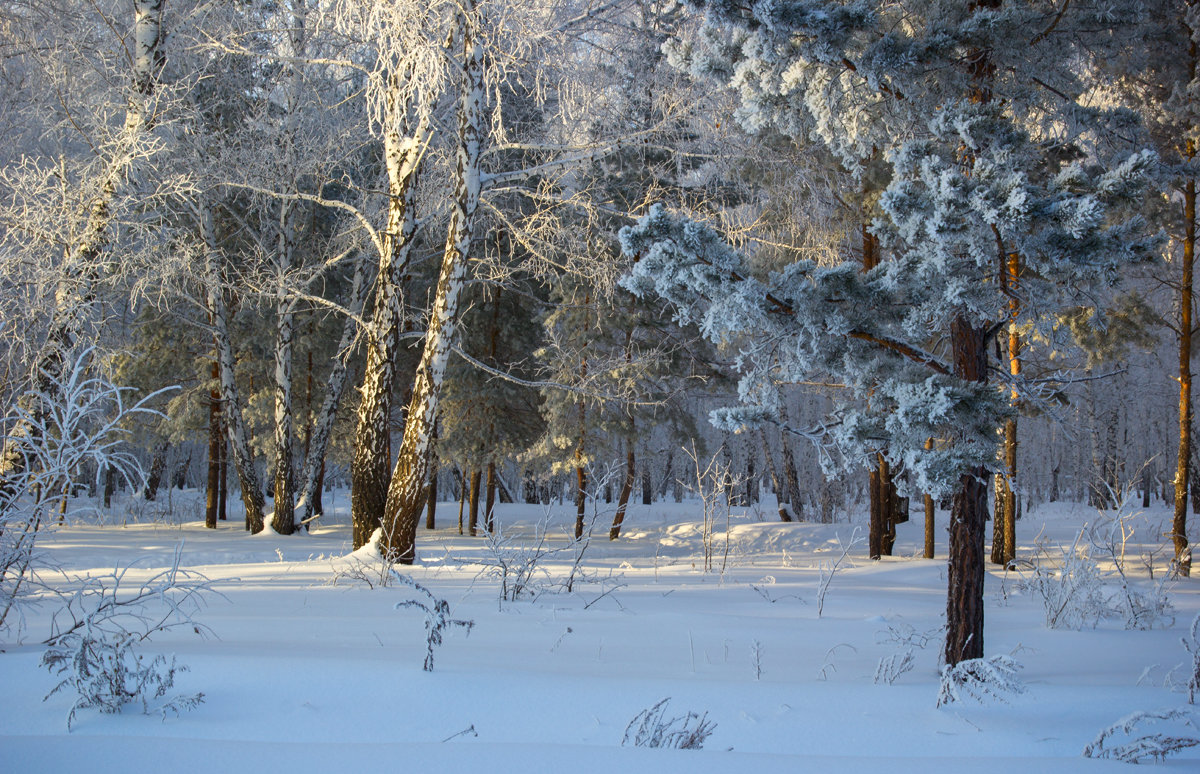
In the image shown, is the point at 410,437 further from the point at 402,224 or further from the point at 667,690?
the point at 667,690

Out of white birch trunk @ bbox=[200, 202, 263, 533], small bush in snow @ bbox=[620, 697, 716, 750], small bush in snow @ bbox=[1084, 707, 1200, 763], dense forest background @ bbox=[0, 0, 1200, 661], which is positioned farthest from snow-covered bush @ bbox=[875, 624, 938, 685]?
white birch trunk @ bbox=[200, 202, 263, 533]

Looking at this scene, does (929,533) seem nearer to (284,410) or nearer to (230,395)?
(284,410)

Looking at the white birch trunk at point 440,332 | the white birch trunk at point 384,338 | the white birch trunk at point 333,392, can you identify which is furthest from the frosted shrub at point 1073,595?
the white birch trunk at point 333,392

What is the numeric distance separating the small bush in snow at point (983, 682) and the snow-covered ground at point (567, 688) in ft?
0.25

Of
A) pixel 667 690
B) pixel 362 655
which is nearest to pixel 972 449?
pixel 667 690

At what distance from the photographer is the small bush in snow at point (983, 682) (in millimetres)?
3430

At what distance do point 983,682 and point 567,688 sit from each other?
6.47 feet

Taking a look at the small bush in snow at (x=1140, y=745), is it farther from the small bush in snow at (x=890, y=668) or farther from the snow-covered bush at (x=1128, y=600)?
the snow-covered bush at (x=1128, y=600)

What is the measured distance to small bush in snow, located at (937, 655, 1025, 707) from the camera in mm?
3430

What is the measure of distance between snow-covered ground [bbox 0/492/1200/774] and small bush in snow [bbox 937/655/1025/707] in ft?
0.25

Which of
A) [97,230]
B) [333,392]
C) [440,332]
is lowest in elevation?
[333,392]

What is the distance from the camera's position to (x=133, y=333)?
64.0 ft

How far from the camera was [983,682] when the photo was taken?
3.61 meters

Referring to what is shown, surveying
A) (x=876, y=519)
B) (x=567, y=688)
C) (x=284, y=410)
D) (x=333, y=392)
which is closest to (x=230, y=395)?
(x=284, y=410)
